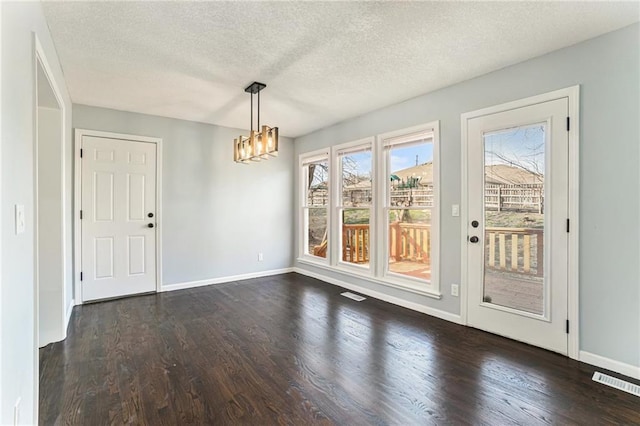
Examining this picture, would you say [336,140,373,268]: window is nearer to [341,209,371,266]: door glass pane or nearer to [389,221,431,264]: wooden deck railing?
[341,209,371,266]: door glass pane

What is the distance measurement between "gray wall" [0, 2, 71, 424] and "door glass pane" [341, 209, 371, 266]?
3514mm

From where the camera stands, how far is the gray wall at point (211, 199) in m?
4.48

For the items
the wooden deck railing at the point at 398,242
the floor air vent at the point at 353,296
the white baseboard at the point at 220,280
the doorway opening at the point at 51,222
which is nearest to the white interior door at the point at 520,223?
the wooden deck railing at the point at 398,242

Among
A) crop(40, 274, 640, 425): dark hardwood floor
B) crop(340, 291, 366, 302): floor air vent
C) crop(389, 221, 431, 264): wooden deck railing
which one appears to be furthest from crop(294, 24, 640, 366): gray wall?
crop(340, 291, 366, 302): floor air vent

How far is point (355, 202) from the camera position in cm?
459

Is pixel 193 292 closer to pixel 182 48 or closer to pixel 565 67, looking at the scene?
pixel 182 48

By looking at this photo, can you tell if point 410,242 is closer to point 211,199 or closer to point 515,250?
point 515,250

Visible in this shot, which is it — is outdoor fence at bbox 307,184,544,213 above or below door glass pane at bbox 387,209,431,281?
above

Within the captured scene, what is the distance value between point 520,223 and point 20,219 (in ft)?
11.6

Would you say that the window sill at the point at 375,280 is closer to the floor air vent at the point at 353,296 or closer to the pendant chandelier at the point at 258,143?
the floor air vent at the point at 353,296

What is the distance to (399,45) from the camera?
2.52 metres

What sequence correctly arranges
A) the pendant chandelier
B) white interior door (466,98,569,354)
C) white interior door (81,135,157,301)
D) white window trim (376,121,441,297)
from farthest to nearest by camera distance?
white interior door (81,135,157,301) < white window trim (376,121,441,297) < the pendant chandelier < white interior door (466,98,569,354)

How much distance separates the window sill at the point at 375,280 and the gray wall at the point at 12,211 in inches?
131

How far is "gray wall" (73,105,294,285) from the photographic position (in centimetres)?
448
